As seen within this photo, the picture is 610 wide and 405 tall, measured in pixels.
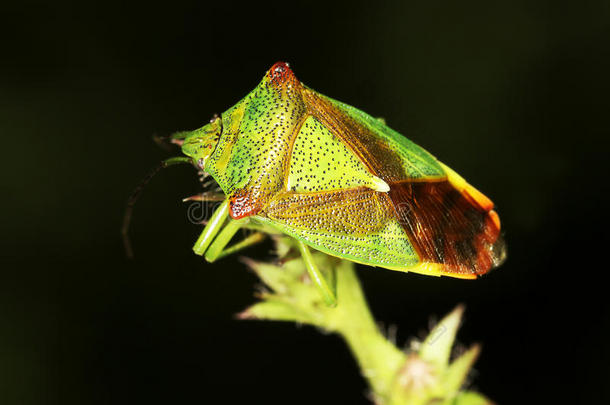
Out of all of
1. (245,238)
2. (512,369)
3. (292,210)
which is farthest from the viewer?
(512,369)

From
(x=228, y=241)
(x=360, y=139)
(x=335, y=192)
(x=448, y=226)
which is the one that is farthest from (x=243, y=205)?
(x=448, y=226)

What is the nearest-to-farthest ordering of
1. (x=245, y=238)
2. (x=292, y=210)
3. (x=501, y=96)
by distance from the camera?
(x=292, y=210) → (x=245, y=238) → (x=501, y=96)

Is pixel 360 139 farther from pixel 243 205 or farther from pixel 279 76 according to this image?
pixel 243 205

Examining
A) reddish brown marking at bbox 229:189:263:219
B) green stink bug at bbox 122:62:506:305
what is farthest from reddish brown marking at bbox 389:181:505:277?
reddish brown marking at bbox 229:189:263:219

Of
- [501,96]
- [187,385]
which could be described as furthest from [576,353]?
[187,385]

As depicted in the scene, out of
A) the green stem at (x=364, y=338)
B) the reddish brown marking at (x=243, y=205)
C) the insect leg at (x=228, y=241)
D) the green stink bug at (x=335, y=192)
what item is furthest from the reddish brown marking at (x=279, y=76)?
the green stem at (x=364, y=338)

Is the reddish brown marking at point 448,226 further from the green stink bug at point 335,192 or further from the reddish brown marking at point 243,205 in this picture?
the reddish brown marking at point 243,205

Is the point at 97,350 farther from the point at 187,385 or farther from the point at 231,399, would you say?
the point at 231,399

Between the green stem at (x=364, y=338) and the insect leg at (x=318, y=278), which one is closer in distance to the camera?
the insect leg at (x=318, y=278)
